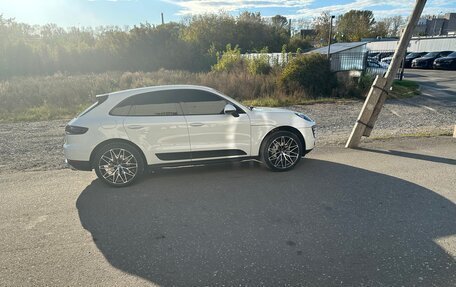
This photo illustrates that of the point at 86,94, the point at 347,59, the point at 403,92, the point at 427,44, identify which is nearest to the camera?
the point at 403,92

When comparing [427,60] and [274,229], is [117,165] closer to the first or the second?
[274,229]

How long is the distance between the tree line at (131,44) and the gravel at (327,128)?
46.1 ft

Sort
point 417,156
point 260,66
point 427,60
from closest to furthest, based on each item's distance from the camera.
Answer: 1. point 417,156
2. point 260,66
3. point 427,60

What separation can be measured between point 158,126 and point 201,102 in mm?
827

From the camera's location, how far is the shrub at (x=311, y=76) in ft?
45.3

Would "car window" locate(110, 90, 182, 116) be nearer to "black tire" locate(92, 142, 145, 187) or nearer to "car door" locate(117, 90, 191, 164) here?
"car door" locate(117, 90, 191, 164)

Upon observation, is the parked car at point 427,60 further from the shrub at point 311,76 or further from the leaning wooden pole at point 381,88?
the leaning wooden pole at point 381,88

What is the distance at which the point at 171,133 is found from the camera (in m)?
4.65

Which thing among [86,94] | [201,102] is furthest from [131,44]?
[201,102]

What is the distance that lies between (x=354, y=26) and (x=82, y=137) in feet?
190

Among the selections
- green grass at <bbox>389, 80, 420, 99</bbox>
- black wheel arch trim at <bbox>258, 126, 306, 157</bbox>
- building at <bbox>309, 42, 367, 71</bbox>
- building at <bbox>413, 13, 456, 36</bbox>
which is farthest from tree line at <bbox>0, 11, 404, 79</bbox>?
building at <bbox>413, 13, 456, 36</bbox>

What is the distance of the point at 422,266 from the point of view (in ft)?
8.84

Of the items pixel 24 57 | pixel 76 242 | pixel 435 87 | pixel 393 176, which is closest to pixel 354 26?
pixel 435 87

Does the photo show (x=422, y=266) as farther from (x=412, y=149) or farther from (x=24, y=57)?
(x=24, y=57)
